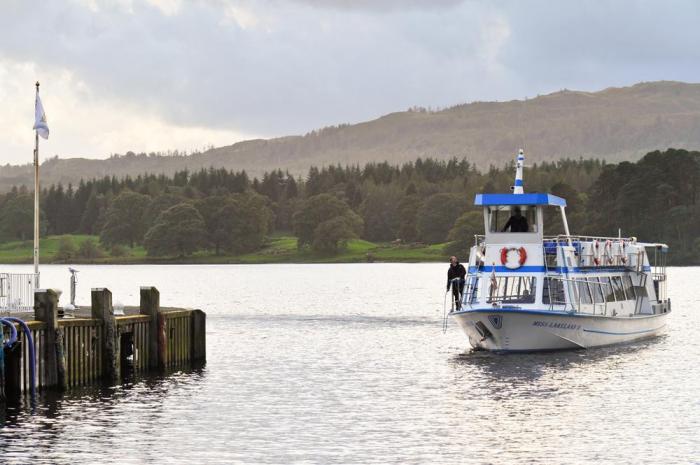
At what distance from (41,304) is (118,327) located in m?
5.34

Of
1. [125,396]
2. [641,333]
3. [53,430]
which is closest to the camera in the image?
[53,430]

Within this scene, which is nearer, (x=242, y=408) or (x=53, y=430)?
(x=53, y=430)

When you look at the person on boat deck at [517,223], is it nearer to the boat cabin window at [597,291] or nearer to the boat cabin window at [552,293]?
the boat cabin window at [552,293]

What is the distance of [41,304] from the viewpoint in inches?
1480

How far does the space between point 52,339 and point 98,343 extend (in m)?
3.45

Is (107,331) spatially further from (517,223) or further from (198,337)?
(517,223)

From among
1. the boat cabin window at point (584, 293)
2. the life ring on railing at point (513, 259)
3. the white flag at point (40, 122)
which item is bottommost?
the boat cabin window at point (584, 293)

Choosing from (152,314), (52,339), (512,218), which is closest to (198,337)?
(152,314)

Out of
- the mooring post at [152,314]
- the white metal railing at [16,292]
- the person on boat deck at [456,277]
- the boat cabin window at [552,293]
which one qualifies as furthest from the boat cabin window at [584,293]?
the white metal railing at [16,292]

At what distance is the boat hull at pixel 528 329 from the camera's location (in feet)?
167

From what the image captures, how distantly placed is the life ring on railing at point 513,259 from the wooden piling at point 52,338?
2077 centimetres

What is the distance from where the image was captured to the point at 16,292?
4338 cm

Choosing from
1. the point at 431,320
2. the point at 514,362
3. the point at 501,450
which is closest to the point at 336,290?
the point at 431,320

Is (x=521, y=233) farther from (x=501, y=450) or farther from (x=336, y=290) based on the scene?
(x=336, y=290)
